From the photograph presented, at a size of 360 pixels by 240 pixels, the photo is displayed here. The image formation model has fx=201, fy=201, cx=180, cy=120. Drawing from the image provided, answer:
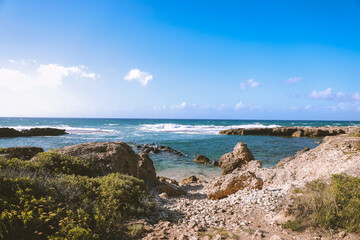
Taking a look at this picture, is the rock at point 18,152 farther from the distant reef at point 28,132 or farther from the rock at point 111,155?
the distant reef at point 28,132

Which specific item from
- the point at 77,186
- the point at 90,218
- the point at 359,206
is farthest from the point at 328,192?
the point at 77,186

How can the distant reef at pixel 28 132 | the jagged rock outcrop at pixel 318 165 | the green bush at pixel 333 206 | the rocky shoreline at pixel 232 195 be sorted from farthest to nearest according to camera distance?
the distant reef at pixel 28 132, the jagged rock outcrop at pixel 318 165, the rocky shoreline at pixel 232 195, the green bush at pixel 333 206

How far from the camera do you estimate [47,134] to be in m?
46.7

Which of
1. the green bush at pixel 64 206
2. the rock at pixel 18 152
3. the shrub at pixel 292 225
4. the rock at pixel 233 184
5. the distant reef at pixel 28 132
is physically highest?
the rock at pixel 18 152

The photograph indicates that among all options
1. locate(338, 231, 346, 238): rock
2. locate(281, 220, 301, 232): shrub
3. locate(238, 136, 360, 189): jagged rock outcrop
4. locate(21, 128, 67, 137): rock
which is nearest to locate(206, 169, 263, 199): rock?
locate(238, 136, 360, 189): jagged rock outcrop

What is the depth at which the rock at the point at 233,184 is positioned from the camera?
8273mm

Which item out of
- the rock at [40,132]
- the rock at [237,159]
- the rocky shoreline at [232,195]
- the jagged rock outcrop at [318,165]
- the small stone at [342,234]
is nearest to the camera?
the small stone at [342,234]

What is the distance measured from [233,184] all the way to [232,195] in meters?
0.59

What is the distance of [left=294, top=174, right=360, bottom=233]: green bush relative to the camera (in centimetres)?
433

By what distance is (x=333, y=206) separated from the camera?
4.54m

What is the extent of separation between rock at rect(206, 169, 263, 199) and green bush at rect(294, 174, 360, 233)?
10.9 feet

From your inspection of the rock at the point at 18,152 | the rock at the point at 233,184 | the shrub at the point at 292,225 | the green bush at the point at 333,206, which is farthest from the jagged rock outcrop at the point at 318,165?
the rock at the point at 18,152

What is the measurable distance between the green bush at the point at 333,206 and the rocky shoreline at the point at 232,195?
0.72ft

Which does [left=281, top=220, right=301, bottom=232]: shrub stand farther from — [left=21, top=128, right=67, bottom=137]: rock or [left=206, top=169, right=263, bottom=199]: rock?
[left=21, top=128, right=67, bottom=137]: rock
